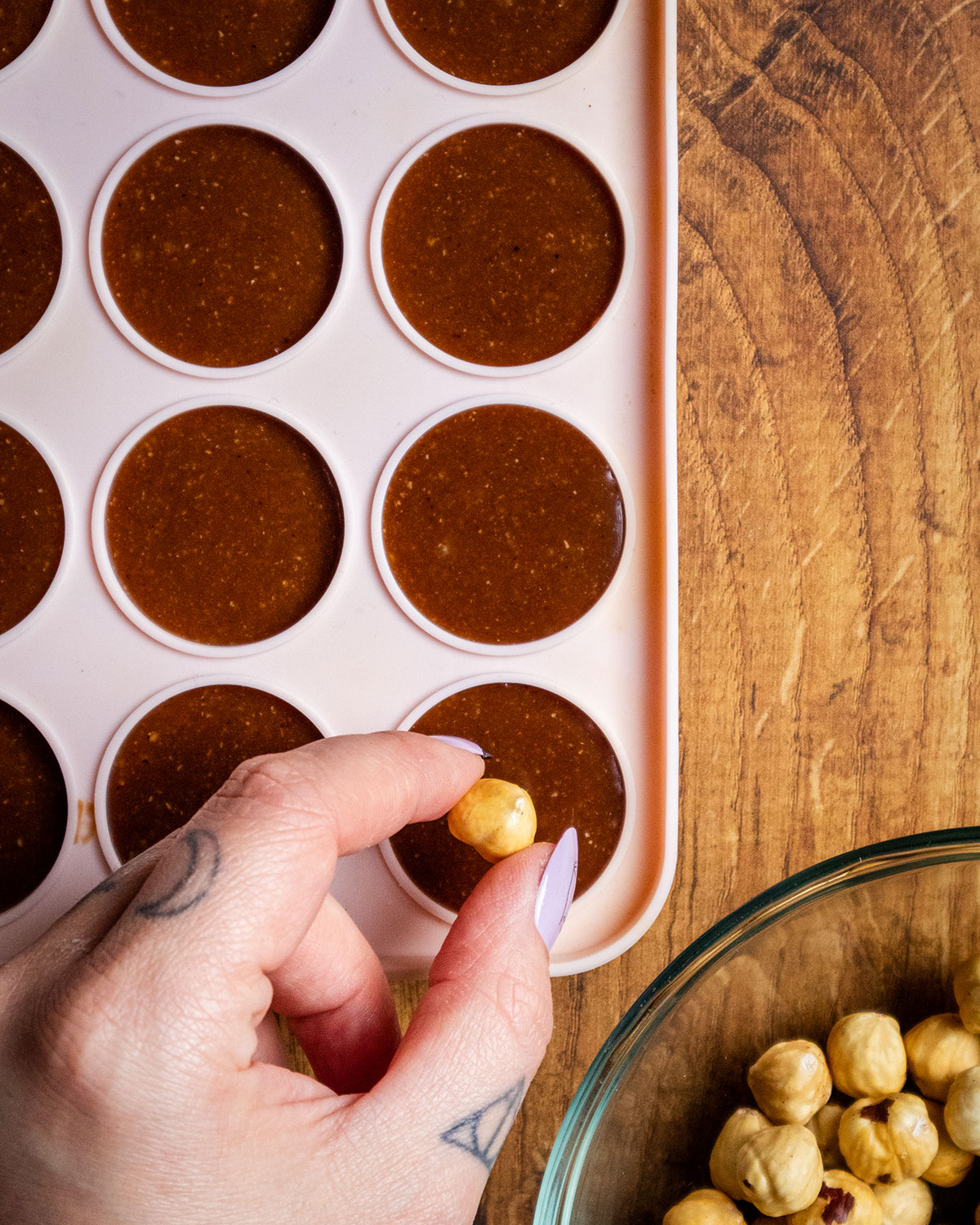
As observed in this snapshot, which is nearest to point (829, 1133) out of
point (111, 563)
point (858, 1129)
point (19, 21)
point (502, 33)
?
point (858, 1129)

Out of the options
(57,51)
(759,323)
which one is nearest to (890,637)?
(759,323)

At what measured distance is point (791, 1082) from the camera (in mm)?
714

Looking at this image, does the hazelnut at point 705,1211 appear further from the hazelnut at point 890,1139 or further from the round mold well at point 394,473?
the round mold well at point 394,473

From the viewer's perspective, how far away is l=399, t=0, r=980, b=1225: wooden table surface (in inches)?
33.1

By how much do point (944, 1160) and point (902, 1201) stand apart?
48mm

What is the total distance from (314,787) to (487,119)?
24.4 inches

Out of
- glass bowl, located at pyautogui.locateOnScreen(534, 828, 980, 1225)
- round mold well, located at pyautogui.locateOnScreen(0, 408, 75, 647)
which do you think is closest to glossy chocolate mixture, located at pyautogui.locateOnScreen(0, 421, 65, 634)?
round mold well, located at pyautogui.locateOnScreen(0, 408, 75, 647)

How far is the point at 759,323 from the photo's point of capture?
0.84 metres

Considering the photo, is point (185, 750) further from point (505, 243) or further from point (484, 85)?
point (484, 85)

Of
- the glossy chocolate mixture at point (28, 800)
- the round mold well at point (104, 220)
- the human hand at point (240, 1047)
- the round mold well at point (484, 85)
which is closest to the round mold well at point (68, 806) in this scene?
the glossy chocolate mixture at point (28, 800)

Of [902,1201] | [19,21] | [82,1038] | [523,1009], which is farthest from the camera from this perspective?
[19,21]

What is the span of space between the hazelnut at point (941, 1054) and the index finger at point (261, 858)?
0.48 m

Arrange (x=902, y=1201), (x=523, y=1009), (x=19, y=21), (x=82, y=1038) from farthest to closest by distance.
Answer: (x=19, y=21), (x=902, y=1201), (x=523, y=1009), (x=82, y=1038)

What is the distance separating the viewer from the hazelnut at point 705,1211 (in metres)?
0.71
